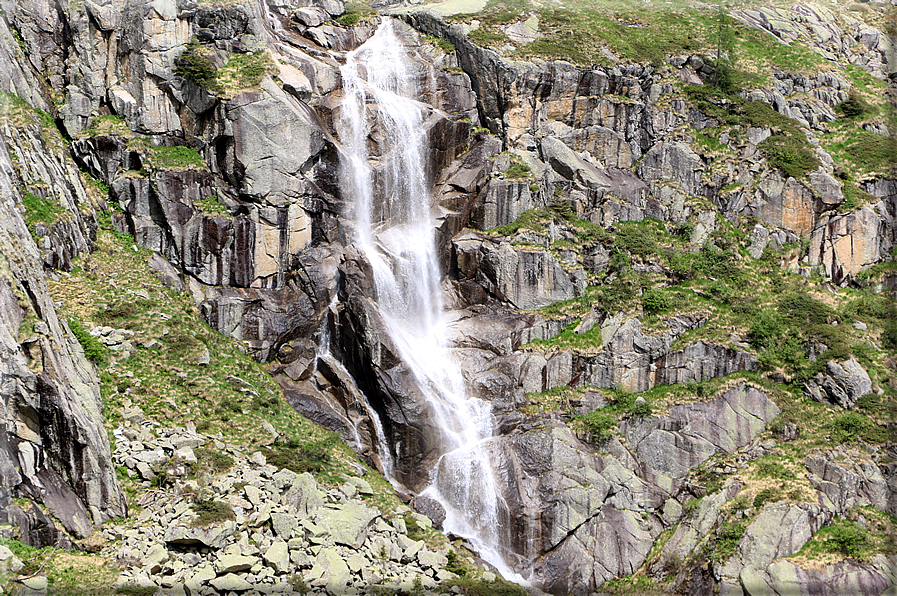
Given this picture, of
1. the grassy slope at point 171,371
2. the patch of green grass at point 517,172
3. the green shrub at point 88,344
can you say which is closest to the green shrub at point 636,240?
the patch of green grass at point 517,172

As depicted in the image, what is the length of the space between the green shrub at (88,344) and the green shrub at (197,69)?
50.5ft

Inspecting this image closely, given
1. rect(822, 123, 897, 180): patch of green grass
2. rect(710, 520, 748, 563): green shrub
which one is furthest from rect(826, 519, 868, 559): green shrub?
rect(822, 123, 897, 180): patch of green grass

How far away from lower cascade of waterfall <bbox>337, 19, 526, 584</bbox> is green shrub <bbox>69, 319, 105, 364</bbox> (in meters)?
12.7

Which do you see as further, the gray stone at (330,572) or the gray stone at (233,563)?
the gray stone at (330,572)

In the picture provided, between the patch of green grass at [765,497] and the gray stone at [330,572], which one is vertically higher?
the gray stone at [330,572]

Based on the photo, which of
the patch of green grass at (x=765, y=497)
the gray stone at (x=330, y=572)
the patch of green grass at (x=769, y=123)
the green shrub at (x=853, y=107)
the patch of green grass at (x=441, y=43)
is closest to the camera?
the gray stone at (x=330, y=572)

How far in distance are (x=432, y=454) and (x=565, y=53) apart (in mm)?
27194

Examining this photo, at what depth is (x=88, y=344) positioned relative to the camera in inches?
1108

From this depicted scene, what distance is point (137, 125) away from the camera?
3750 cm

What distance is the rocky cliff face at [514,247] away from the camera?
98.7 feet

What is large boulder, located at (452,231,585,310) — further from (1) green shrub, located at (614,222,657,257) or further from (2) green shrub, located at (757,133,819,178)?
(2) green shrub, located at (757,133,819,178)

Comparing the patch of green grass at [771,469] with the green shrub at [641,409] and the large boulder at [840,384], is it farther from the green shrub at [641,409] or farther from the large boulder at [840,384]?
the green shrub at [641,409]

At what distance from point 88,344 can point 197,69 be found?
1702 centimetres

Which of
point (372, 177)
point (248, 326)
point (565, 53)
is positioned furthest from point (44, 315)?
point (565, 53)
